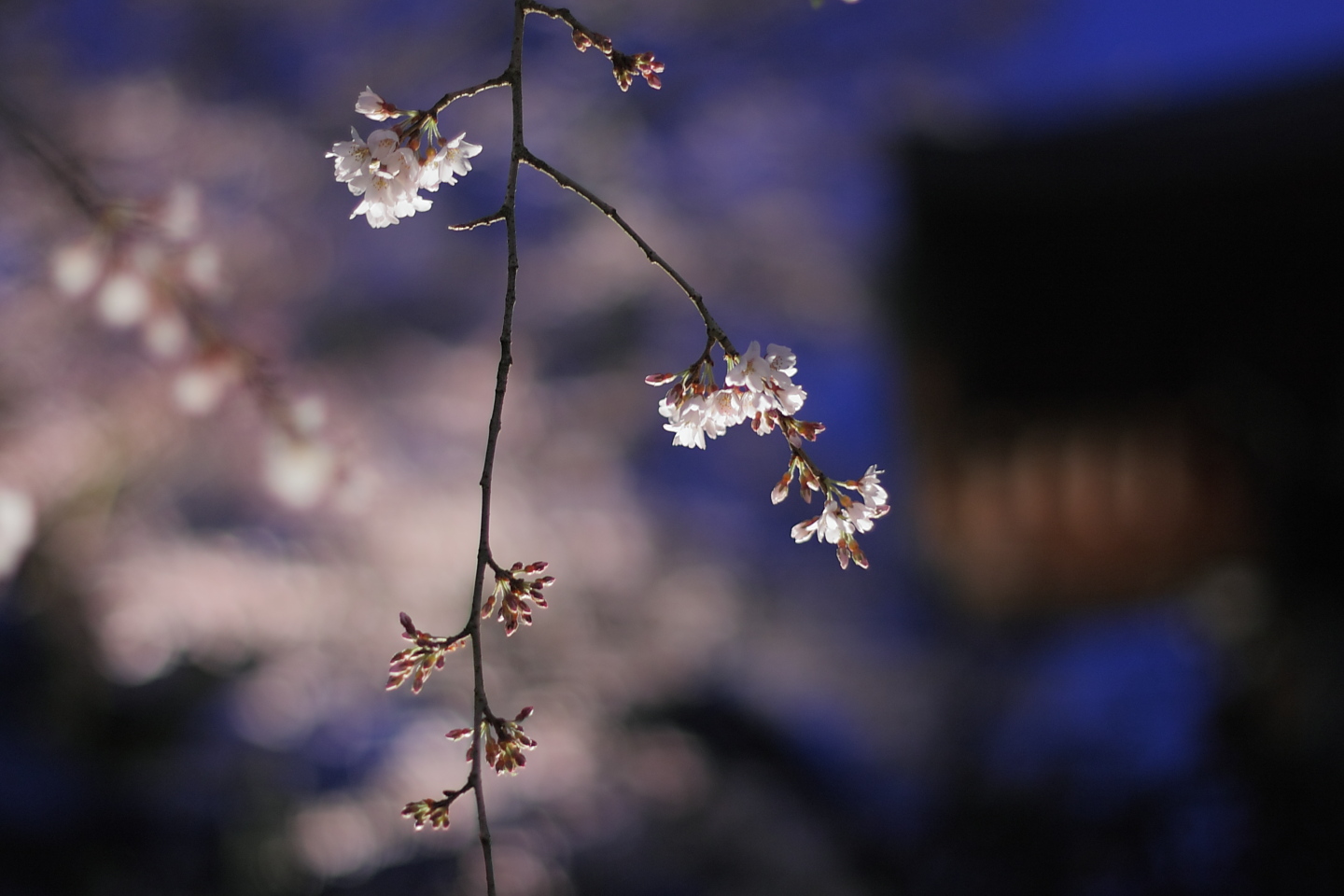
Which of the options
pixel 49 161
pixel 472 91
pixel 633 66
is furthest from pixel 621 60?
pixel 49 161

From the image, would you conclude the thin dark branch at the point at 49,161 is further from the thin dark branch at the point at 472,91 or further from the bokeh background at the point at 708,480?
the bokeh background at the point at 708,480

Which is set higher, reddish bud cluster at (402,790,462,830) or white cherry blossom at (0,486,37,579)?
white cherry blossom at (0,486,37,579)

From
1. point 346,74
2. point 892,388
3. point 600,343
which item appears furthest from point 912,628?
point 346,74

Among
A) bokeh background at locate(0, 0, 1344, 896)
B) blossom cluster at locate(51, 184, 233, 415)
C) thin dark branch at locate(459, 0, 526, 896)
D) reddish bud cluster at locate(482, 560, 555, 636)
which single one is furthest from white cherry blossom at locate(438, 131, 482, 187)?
bokeh background at locate(0, 0, 1344, 896)

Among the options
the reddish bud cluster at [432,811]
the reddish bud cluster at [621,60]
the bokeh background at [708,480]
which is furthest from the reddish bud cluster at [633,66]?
the bokeh background at [708,480]

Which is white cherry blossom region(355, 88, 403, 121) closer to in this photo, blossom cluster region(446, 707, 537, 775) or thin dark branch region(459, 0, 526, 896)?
thin dark branch region(459, 0, 526, 896)

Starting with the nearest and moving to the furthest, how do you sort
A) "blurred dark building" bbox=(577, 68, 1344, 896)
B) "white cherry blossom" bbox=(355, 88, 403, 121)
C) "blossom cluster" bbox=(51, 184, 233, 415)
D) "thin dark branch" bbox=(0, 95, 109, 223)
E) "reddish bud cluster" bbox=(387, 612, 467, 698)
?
"reddish bud cluster" bbox=(387, 612, 467, 698), "white cherry blossom" bbox=(355, 88, 403, 121), "thin dark branch" bbox=(0, 95, 109, 223), "blossom cluster" bbox=(51, 184, 233, 415), "blurred dark building" bbox=(577, 68, 1344, 896)
